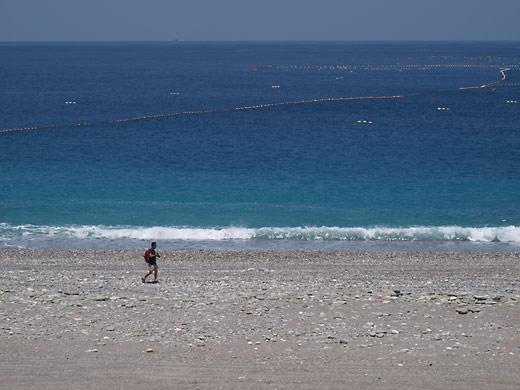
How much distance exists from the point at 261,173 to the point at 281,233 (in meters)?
15.4

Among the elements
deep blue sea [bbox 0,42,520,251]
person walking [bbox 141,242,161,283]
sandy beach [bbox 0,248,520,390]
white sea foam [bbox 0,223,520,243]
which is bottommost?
sandy beach [bbox 0,248,520,390]

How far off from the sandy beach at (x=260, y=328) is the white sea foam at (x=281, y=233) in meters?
7.16

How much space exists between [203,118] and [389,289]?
198ft

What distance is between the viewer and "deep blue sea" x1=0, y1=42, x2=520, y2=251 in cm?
3403

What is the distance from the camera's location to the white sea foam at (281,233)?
33.4m

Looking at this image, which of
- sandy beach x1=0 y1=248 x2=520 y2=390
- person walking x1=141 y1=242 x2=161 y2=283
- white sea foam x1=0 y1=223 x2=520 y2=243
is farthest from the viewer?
white sea foam x1=0 y1=223 x2=520 y2=243

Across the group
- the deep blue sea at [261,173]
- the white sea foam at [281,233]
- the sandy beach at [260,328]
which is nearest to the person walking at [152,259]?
the sandy beach at [260,328]

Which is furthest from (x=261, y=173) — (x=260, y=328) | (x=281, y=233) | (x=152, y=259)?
(x=260, y=328)

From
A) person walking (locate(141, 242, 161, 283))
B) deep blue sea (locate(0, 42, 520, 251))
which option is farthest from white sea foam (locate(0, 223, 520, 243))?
person walking (locate(141, 242, 161, 283))

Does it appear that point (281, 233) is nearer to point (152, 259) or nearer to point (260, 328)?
point (152, 259)

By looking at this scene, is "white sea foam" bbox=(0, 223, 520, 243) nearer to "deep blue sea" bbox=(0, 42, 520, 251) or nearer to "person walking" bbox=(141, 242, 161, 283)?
"deep blue sea" bbox=(0, 42, 520, 251)

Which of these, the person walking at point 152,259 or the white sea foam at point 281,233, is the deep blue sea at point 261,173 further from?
the person walking at point 152,259

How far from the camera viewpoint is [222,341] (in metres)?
17.4

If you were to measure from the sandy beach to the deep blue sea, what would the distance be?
7.61 meters
